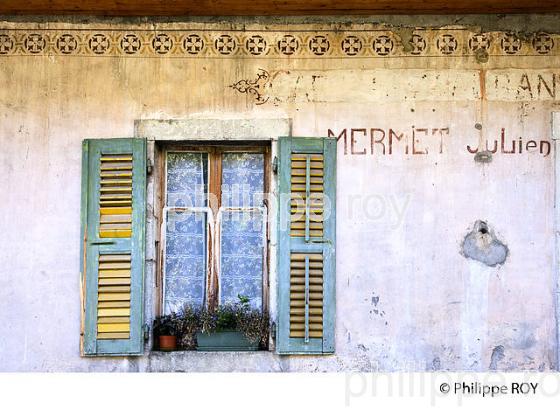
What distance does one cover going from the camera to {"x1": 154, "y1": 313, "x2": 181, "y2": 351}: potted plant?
8.62 meters

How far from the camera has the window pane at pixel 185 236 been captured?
28.9 feet

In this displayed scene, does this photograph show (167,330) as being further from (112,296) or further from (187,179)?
(187,179)

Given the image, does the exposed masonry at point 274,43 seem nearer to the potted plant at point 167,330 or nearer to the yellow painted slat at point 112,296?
the yellow painted slat at point 112,296

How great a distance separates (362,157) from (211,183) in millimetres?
1128

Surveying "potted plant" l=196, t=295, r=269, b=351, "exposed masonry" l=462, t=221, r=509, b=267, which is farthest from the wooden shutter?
"exposed masonry" l=462, t=221, r=509, b=267

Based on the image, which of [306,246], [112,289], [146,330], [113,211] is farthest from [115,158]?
[306,246]

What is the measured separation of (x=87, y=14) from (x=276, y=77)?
1.46m

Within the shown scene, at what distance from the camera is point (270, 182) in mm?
A: 8773

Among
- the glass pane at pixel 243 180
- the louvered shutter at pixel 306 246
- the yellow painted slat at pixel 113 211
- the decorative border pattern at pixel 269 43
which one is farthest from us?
the glass pane at pixel 243 180

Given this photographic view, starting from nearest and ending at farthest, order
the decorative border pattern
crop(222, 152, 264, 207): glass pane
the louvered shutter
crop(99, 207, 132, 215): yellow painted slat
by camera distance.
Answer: the louvered shutter, crop(99, 207, 132, 215): yellow painted slat, the decorative border pattern, crop(222, 152, 264, 207): glass pane

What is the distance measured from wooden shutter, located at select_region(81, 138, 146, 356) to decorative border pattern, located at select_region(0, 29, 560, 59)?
728 millimetres

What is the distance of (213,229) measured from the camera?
884cm

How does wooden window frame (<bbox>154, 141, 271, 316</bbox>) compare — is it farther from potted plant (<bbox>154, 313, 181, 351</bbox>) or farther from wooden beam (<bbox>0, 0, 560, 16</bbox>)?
wooden beam (<bbox>0, 0, 560, 16</bbox>)

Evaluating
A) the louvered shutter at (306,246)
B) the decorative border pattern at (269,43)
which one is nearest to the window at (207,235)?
the louvered shutter at (306,246)
